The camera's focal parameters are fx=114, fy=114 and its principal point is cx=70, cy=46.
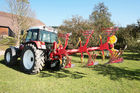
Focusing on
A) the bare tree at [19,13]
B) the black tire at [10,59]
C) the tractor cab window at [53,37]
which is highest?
the bare tree at [19,13]

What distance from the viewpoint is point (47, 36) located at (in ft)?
18.7

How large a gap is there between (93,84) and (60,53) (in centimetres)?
170

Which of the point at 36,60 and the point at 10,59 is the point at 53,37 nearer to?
the point at 36,60

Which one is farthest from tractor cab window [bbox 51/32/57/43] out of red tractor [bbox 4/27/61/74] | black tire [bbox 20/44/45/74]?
black tire [bbox 20/44/45/74]

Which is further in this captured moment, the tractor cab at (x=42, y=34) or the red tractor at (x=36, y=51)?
the tractor cab at (x=42, y=34)

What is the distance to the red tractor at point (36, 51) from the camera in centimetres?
479

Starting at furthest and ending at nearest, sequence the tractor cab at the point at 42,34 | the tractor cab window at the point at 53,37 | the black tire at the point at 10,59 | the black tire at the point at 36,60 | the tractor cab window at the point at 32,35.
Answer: the black tire at the point at 10,59 < the tractor cab window at the point at 53,37 < the tractor cab window at the point at 32,35 < the tractor cab at the point at 42,34 < the black tire at the point at 36,60

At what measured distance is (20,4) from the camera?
60.5 feet

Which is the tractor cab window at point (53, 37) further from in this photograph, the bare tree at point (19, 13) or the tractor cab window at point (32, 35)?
the bare tree at point (19, 13)

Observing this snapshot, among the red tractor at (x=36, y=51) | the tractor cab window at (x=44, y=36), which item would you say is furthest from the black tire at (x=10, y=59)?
the tractor cab window at (x=44, y=36)

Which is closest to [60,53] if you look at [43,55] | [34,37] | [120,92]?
[43,55]

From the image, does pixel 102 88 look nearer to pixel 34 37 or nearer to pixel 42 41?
pixel 42 41

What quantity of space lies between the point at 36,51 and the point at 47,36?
1207 mm

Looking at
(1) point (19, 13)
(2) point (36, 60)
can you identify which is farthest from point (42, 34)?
(1) point (19, 13)
